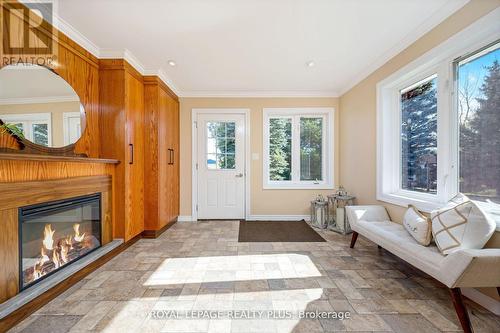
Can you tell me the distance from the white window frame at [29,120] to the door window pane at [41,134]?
0.06 feet

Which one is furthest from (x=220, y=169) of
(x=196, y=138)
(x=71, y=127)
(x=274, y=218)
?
(x=71, y=127)

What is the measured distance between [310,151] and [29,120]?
3.78 m

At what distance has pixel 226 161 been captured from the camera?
4066mm

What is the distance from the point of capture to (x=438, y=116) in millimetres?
2055

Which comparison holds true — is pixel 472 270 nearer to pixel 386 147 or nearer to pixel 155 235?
pixel 386 147

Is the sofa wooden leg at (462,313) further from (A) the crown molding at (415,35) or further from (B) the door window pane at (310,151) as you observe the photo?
(B) the door window pane at (310,151)

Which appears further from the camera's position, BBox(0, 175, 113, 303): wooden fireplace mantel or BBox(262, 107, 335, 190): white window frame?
BBox(262, 107, 335, 190): white window frame

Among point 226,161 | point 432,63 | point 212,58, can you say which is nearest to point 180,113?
point 226,161

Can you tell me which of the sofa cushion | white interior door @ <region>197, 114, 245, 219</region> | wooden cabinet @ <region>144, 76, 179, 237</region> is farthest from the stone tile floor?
white interior door @ <region>197, 114, 245, 219</region>

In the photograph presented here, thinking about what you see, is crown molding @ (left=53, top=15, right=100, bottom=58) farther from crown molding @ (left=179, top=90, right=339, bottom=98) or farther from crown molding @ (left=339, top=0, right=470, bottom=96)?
crown molding @ (left=339, top=0, right=470, bottom=96)

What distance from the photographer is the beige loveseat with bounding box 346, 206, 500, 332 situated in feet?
4.26

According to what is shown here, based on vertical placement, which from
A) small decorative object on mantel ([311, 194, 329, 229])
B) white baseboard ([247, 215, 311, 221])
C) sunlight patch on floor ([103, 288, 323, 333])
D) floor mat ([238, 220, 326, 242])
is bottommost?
sunlight patch on floor ([103, 288, 323, 333])

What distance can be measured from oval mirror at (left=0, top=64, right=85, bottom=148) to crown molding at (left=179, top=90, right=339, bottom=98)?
1993 millimetres

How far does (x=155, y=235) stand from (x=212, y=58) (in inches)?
99.5
